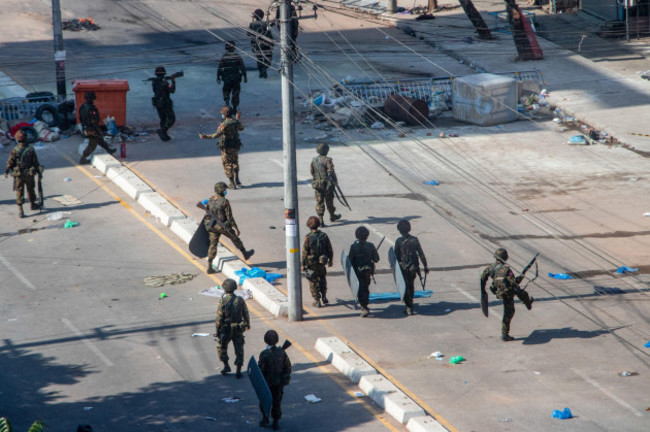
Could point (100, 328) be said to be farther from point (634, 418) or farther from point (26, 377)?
point (634, 418)

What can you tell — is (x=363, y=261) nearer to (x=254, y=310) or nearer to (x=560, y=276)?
(x=254, y=310)

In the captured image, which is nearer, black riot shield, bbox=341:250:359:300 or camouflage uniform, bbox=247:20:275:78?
black riot shield, bbox=341:250:359:300

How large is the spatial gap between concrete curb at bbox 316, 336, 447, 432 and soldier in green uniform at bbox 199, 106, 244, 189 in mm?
7640

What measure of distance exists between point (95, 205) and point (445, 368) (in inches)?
393

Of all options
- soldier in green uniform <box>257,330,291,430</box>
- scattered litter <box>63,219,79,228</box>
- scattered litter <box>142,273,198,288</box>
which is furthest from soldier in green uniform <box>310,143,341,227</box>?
soldier in green uniform <box>257,330,291,430</box>

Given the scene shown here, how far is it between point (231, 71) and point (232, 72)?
0.05 meters

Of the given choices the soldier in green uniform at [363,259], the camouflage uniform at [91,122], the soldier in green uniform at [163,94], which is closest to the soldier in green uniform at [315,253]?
the soldier in green uniform at [363,259]

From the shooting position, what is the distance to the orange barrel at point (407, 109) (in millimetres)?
26453

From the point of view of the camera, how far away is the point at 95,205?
2056 centimetres

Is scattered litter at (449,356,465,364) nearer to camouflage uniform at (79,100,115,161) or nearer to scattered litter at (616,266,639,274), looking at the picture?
scattered litter at (616,266,639,274)

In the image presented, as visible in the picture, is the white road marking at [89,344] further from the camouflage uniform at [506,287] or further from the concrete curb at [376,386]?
the camouflage uniform at [506,287]

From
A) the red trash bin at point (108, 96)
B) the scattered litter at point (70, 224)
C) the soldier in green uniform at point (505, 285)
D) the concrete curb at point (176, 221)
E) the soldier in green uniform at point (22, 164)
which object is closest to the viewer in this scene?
the soldier in green uniform at point (505, 285)

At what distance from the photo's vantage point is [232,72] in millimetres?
26141

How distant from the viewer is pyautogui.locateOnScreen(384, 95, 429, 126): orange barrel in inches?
1041
